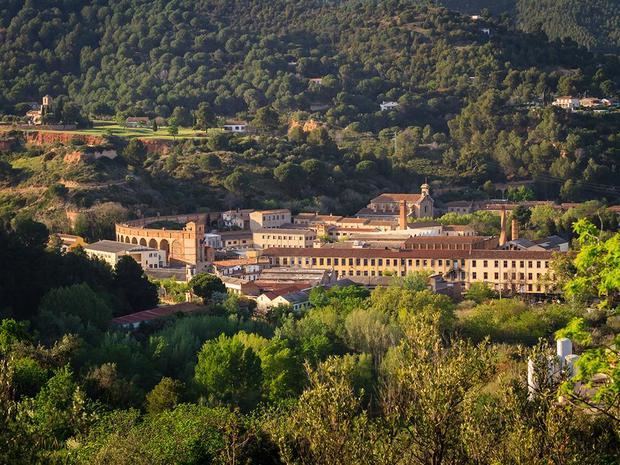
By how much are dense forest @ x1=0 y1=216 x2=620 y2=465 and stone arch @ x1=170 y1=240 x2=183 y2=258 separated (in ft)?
24.7

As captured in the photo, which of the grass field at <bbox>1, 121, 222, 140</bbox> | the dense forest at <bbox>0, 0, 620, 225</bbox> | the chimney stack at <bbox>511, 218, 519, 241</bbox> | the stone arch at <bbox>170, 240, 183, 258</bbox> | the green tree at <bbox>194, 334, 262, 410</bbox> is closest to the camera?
the green tree at <bbox>194, 334, 262, 410</bbox>

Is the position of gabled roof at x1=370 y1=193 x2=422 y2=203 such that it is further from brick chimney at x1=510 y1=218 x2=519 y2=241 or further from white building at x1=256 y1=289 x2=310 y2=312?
white building at x1=256 y1=289 x2=310 y2=312

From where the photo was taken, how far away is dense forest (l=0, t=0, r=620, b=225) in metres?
58.9

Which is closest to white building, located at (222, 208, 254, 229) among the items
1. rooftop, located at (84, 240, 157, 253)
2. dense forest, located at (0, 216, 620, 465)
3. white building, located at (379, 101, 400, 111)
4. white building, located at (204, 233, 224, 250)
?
white building, located at (204, 233, 224, 250)

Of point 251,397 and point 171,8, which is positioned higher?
point 171,8

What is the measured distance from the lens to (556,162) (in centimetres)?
6638

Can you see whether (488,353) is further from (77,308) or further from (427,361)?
(77,308)

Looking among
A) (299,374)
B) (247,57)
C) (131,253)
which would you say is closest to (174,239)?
(131,253)

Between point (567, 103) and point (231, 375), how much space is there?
5181 cm

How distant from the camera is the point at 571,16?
375ft

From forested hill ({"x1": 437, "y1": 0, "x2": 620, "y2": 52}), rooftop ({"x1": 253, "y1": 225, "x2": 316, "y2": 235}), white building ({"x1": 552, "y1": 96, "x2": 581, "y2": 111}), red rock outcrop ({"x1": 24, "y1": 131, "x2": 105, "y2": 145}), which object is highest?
forested hill ({"x1": 437, "y1": 0, "x2": 620, "y2": 52})

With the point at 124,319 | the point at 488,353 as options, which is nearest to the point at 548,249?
the point at 124,319

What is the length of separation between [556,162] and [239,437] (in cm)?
5040

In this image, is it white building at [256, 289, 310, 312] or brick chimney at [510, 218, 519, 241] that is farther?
brick chimney at [510, 218, 519, 241]
